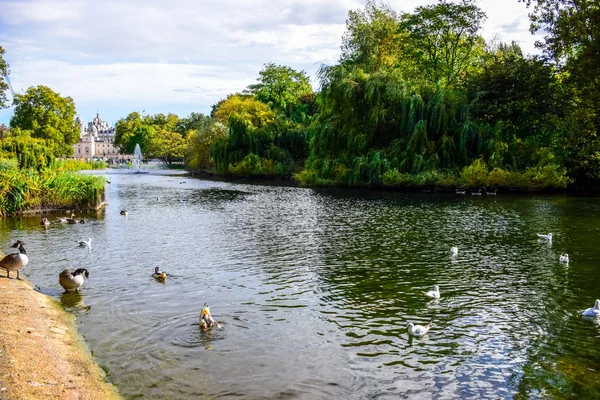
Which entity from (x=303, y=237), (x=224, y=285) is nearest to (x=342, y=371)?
(x=224, y=285)

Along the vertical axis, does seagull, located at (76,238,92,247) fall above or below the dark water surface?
above

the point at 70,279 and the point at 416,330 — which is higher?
the point at 70,279

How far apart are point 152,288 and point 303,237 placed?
10.2m

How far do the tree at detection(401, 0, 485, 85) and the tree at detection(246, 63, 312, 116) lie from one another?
32.6 m

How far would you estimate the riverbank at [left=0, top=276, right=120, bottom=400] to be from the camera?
765cm

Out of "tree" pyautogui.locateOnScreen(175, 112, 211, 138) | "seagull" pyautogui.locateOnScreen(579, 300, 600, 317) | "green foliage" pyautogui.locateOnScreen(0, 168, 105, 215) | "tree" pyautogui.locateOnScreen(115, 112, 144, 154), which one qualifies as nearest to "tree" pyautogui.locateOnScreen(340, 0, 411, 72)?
"green foliage" pyautogui.locateOnScreen(0, 168, 105, 215)

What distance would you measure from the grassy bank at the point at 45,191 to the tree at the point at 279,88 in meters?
61.4

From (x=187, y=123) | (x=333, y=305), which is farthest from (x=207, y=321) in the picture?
(x=187, y=123)

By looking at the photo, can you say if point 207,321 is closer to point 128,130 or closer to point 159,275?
point 159,275

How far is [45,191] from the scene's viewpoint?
31328 millimetres

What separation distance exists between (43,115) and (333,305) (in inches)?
4126

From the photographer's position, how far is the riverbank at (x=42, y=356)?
25.1 feet

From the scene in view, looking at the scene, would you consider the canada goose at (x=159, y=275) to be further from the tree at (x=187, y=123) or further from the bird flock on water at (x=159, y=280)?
the tree at (x=187, y=123)

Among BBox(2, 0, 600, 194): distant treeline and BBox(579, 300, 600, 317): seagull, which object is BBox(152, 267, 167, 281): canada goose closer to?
BBox(579, 300, 600, 317): seagull
